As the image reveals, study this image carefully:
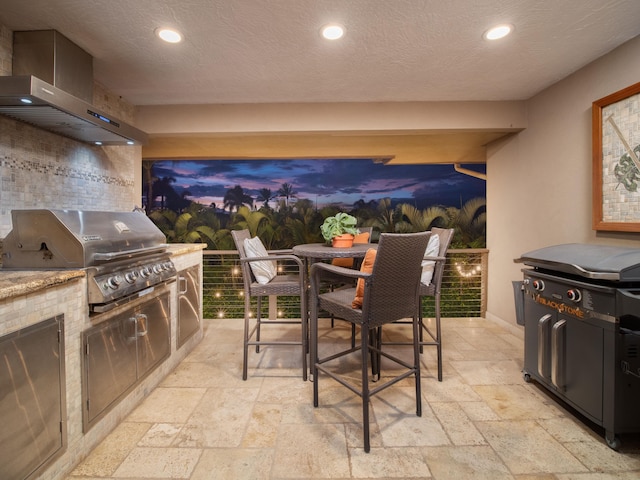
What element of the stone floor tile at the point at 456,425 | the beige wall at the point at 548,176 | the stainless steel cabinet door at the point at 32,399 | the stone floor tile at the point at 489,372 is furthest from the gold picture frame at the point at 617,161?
the stainless steel cabinet door at the point at 32,399

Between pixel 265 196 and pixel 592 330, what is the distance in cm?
495

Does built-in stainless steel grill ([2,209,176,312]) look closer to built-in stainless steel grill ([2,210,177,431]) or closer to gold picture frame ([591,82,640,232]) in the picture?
built-in stainless steel grill ([2,210,177,431])

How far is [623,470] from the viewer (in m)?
1.62

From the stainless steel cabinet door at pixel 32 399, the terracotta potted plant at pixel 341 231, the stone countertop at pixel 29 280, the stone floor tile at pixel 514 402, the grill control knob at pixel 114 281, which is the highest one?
the terracotta potted plant at pixel 341 231

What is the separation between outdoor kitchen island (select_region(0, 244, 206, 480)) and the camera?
128 cm

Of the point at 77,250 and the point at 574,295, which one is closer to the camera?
the point at 77,250

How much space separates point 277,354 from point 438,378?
55.9 inches

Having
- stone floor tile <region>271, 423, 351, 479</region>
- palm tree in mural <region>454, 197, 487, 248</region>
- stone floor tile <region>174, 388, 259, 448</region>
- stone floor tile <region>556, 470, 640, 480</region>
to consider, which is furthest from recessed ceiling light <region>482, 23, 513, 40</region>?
palm tree in mural <region>454, 197, 487, 248</region>

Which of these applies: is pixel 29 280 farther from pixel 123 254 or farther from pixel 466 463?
pixel 466 463

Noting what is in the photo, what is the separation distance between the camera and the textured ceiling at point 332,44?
6.41ft

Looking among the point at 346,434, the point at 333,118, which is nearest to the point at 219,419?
the point at 346,434

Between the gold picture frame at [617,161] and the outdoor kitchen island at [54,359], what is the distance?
10.9 ft

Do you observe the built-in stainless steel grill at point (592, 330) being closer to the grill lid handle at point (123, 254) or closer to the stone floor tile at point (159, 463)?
the stone floor tile at point (159, 463)

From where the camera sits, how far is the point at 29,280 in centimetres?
140
